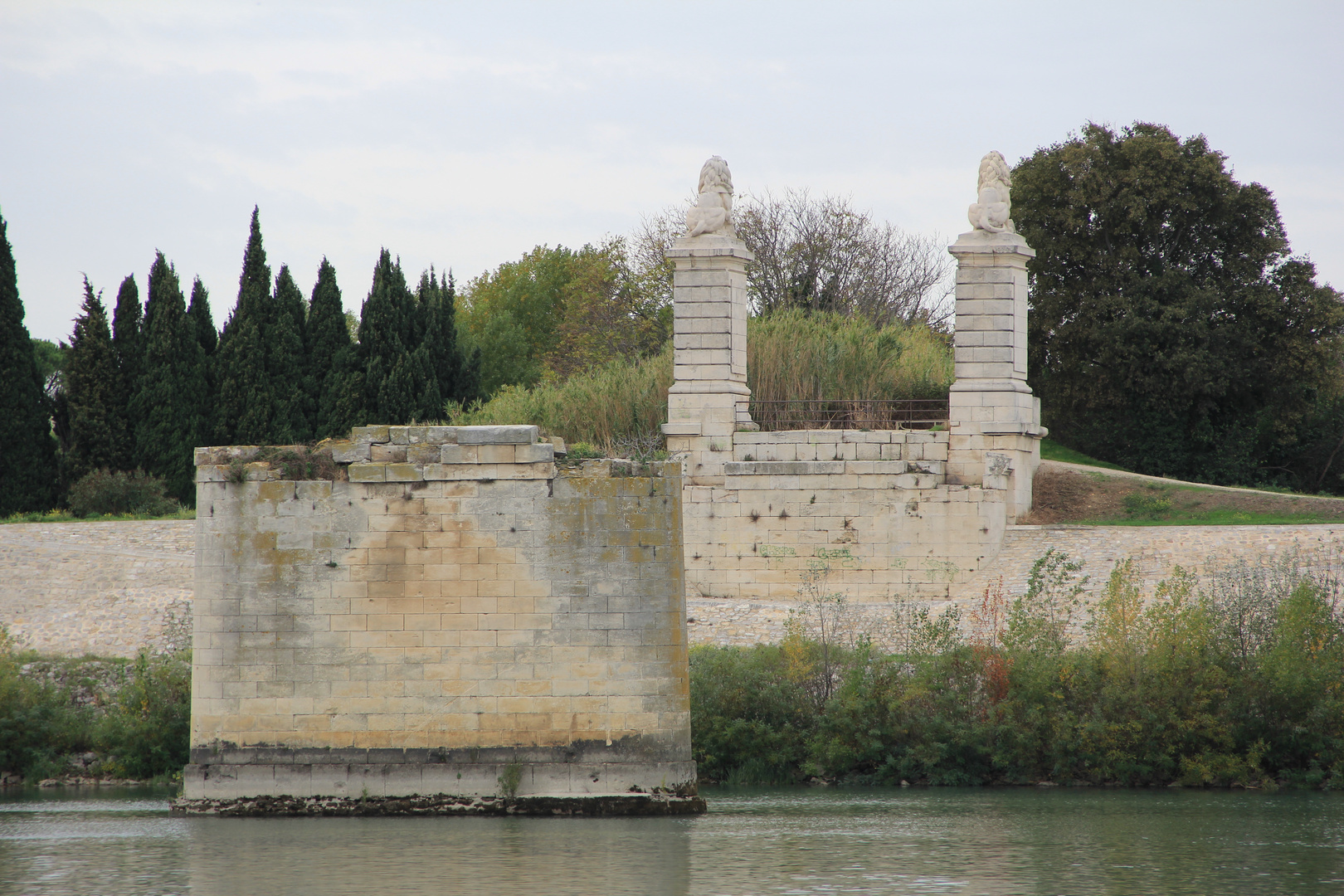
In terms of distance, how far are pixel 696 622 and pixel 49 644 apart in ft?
28.6

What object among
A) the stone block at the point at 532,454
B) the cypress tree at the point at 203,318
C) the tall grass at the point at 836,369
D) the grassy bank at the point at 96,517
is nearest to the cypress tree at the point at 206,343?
the cypress tree at the point at 203,318

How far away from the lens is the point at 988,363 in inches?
848

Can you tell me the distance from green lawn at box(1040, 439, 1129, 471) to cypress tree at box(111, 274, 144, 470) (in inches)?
748

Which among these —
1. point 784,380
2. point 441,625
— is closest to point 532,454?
point 441,625

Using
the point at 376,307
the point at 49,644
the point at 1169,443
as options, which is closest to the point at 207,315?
the point at 376,307

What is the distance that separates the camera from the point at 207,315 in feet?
107

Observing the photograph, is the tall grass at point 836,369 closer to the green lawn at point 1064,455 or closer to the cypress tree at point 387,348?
the green lawn at point 1064,455

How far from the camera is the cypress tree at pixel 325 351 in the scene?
107 ft

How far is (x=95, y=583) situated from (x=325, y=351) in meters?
12.4

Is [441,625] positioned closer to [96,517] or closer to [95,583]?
[95,583]

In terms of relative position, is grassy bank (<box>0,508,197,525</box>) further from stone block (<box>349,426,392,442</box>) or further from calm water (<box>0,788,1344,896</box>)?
stone block (<box>349,426,392,442</box>)

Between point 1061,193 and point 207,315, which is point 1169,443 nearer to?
point 1061,193

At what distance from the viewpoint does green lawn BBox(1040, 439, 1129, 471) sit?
30969 mm

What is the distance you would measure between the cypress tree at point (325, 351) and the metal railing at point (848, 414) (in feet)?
39.1
